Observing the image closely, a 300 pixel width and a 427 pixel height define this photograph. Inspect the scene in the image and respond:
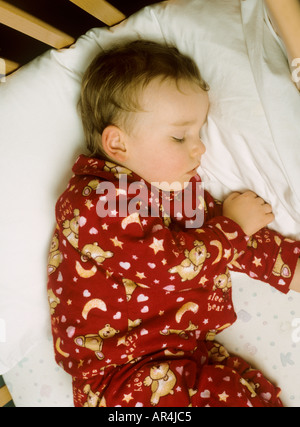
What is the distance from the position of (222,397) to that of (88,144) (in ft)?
2.06

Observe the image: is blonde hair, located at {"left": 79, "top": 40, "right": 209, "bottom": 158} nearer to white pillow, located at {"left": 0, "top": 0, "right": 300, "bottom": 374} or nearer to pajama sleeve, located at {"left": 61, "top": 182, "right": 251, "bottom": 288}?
white pillow, located at {"left": 0, "top": 0, "right": 300, "bottom": 374}

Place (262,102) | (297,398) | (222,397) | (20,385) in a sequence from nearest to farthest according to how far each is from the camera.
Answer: (262,102), (222,397), (297,398), (20,385)

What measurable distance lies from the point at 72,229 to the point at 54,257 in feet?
0.50

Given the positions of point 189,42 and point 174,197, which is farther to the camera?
point 174,197

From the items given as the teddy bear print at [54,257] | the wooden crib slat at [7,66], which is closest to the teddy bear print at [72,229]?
the teddy bear print at [54,257]

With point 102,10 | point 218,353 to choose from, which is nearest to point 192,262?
point 218,353

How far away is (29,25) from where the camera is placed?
0.84 m

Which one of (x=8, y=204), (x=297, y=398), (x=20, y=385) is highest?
(x=8, y=204)

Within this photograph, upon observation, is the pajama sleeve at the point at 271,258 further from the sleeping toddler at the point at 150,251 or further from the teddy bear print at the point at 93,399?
the teddy bear print at the point at 93,399

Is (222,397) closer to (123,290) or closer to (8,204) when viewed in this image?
(123,290)

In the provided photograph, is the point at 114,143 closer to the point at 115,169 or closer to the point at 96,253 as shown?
the point at 115,169

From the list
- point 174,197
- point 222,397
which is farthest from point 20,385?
point 174,197

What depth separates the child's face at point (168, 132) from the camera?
78 centimetres

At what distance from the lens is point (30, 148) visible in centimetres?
92
